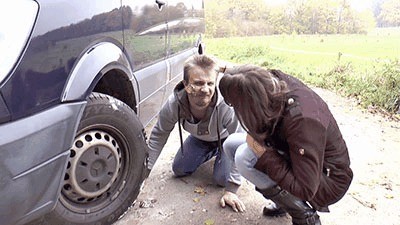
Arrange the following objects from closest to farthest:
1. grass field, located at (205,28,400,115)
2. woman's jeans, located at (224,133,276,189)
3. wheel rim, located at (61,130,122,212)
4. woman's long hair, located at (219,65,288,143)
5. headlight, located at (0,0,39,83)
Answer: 1. headlight, located at (0,0,39,83)
2. woman's long hair, located at (219,65,288,143)
3. wheel rim, located at (61,130,122,212)
4. woman's jeans, located at (224,133,276,189)
5. grass field, located at (205,28,400,115)

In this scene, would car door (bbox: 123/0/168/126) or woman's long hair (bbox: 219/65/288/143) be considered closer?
woman's long hair (bbox: 219/65/288/143)

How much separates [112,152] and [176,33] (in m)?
1.84

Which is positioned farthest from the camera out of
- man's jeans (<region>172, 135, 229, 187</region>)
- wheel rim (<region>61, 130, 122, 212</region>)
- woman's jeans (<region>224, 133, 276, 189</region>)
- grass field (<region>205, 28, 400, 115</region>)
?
Answer: grass field (<region>205, 28, 400, 115</region>)

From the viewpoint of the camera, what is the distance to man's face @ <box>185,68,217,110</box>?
2197 mm

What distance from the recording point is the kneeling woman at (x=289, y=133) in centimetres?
160

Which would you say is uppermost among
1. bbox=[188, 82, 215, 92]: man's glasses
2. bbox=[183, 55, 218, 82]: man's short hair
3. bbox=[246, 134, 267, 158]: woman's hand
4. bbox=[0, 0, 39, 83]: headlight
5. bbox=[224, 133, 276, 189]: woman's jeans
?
bbox=[0, 0, 39, 83]: headlight

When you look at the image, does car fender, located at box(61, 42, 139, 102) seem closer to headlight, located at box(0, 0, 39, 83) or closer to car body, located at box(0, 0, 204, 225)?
car body, located at box(0, 0, 204, 225)

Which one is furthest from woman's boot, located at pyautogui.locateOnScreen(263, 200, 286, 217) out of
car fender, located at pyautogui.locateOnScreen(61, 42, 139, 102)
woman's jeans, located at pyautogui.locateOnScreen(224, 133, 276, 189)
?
car fender, located at pyautogui.locateOnScreen(61, 42, 139, 102)

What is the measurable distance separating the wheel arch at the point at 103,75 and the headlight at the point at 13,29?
263mm

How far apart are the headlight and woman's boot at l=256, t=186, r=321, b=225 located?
131 cm

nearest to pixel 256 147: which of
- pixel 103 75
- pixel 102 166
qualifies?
pixel 102 166

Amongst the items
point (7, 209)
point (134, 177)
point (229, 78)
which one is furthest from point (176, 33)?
point (7, 209)

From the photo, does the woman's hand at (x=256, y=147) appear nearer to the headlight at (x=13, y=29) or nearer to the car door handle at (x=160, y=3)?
the headlight at (x=13, y=29)

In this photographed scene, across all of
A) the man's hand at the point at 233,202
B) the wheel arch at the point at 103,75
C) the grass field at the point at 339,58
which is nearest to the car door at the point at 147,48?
the wheel arch at the point at 103,75
